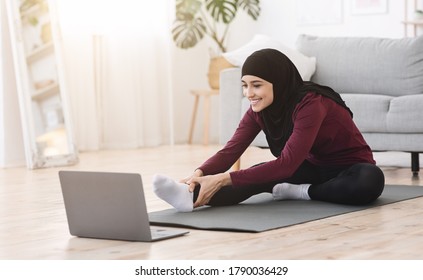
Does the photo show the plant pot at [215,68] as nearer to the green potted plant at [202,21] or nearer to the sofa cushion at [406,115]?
the green potted plant at [202,21]

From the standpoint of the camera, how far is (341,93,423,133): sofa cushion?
4375 millimetres

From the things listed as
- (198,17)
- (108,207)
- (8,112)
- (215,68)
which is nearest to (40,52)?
(8,112)

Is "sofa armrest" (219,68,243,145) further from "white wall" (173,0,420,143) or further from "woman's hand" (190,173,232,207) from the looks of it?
"white wall" (173,0,420,143)

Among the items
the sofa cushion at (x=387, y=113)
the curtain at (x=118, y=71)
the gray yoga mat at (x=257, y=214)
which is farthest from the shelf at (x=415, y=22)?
the gray yoga mat at (x=257, y=214)

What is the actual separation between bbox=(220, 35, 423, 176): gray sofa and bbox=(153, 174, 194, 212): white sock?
1644 mm

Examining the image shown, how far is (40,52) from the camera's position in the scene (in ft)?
18.1

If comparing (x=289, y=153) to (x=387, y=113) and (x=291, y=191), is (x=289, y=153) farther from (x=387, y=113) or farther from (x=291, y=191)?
(x=387, y=113)

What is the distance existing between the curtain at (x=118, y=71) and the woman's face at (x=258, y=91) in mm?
3450

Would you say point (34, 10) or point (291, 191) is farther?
point (34, 10)

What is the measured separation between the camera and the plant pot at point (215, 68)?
6984 mm

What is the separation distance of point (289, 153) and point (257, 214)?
0.80ft
